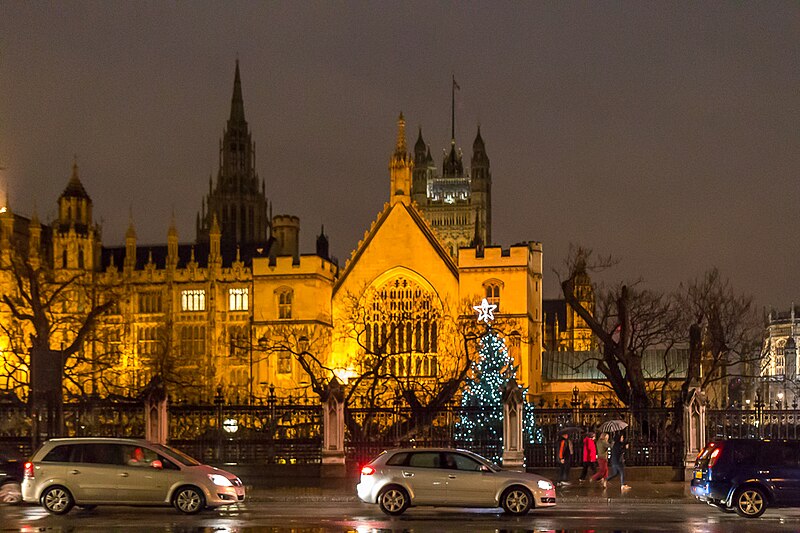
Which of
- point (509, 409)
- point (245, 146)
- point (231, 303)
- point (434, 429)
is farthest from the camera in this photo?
point (245, 146)

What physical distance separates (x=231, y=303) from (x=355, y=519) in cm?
6124

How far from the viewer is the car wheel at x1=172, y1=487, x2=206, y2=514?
2191cm

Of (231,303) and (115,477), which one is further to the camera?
(231,303)

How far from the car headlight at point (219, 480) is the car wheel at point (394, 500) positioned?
8.72ft

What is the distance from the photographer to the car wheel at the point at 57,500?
72.1ft

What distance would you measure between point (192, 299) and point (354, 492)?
187 ft

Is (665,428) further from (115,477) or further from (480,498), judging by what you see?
(115,477)

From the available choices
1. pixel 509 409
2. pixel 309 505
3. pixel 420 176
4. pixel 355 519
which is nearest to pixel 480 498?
pixel 355 519

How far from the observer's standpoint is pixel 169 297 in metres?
83.4

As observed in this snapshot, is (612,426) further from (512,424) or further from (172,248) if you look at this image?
(172,248)

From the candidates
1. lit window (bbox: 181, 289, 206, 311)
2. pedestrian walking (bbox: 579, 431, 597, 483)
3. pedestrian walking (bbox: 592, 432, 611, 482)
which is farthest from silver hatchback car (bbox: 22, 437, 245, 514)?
lit window (bbox: 181, 289, 206, 311)

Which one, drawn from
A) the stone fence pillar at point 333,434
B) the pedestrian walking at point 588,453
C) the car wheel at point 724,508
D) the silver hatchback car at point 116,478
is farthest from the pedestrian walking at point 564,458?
the silver hatchback car at point 116,478

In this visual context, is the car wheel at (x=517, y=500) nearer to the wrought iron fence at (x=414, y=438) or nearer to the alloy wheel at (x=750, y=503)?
the alloy wheel at (x=750, y=503)

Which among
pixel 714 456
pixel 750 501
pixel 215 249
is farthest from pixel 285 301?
pixel 750 501
